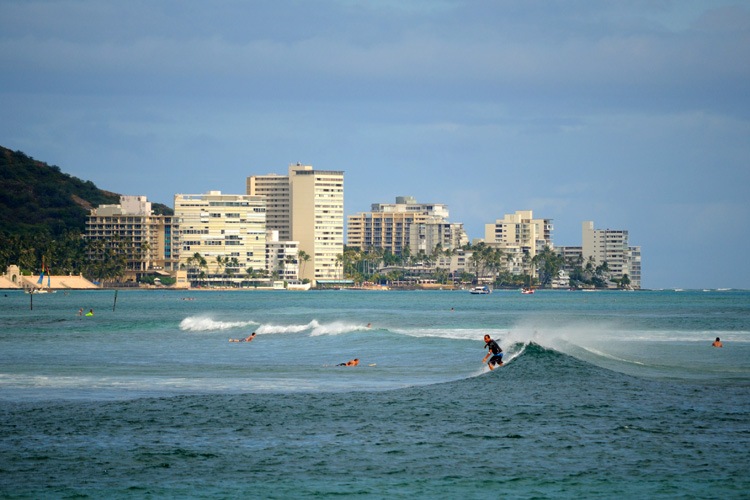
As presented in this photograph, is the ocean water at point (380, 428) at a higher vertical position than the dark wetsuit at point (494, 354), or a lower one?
lower

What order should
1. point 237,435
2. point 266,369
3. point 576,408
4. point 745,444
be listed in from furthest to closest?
point 266,369
point 576,408
point 237,435
point 745,444

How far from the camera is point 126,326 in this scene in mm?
79000

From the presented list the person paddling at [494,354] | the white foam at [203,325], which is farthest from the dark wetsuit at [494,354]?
the white foam at [203,325]

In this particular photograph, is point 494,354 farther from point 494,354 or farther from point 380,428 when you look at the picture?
point 380,428

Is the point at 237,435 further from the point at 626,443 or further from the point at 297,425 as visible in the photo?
the point at 626,443

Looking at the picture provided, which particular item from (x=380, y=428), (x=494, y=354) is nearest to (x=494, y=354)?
(x=494, y=354)

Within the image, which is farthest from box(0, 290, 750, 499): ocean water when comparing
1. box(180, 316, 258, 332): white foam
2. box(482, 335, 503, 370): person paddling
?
box(180, 316, 258, 332): white foam

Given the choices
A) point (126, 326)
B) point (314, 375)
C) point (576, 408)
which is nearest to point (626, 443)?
point (576, 408)

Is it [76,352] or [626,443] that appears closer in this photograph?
[626,443]

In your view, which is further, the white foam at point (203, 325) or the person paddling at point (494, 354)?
the white foam at point (203, 325)

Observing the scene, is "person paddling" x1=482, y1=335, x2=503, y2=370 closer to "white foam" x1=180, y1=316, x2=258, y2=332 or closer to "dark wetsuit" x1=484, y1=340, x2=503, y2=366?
"dark wetsuit" x1=484, y1=340, x2=503, y2=366

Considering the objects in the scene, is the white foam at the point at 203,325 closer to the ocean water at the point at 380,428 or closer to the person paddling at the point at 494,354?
the ocean water at the point at 380,428

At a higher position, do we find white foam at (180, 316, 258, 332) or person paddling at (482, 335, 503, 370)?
person paddling at (482, 335, 503, 370)

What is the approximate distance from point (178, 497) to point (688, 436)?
12041 millimetres
